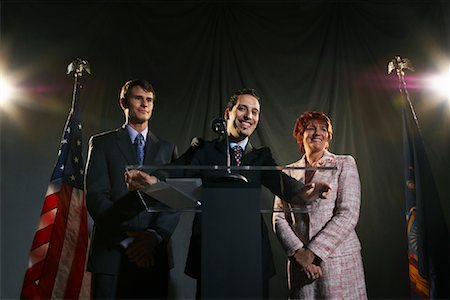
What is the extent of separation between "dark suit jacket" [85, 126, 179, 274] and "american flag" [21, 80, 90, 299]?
0.07 m

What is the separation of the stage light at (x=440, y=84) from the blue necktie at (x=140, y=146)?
2.14 metres

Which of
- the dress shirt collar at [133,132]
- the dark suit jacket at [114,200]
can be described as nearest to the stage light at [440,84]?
the dark suit jacket at [114,200]

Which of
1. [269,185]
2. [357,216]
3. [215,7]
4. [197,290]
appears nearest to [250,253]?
[269,185]

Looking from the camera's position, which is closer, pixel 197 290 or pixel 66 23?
pixel 197 290

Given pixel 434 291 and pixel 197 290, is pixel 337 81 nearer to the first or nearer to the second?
pixel 434 291

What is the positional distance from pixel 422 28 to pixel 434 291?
195cm

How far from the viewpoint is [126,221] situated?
3379 mm

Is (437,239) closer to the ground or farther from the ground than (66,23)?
closer to the ground

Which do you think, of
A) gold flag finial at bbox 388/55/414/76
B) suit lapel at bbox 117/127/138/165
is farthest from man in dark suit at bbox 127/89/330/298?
gold flag finial at bbox 388/55/414/76

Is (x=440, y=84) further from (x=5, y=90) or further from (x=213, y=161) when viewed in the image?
(x=5, y=90)

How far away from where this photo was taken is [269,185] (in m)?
2.16

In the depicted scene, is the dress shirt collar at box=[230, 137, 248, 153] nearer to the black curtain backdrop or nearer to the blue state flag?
the black curtain backdrop

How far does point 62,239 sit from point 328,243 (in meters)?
1.69

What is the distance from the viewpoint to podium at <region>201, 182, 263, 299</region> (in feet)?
6.36
